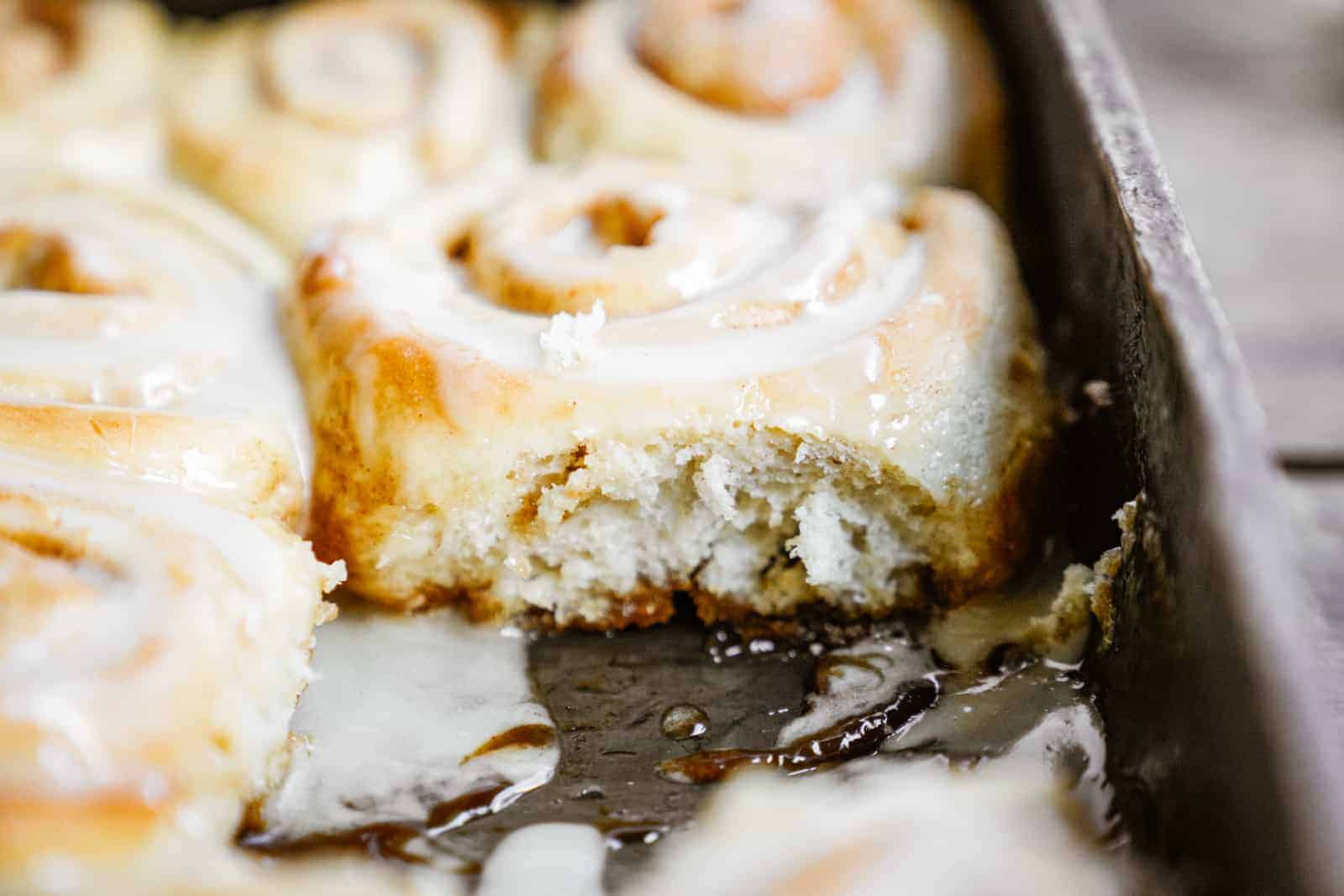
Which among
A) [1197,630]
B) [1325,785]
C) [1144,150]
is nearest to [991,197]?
[1144,150]

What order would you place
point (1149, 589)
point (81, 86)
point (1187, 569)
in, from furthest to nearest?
point (81, 86), point (1149, 589), point (1187, 569)

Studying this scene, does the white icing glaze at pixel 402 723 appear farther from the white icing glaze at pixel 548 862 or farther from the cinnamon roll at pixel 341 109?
the cinnamon roll at pixel 341 109

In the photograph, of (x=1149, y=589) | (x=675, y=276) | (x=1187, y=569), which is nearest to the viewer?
(x=1187, y=569)

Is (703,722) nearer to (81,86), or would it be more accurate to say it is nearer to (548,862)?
(548,862)

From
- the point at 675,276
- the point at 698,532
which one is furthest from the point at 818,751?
the point at 675,276

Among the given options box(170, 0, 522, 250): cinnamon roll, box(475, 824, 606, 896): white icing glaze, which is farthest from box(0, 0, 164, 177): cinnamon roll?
box(475, 824, 606, 896): white icing glaze

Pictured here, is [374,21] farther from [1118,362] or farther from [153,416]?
[1118,362]

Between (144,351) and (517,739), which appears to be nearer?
(517,739)
